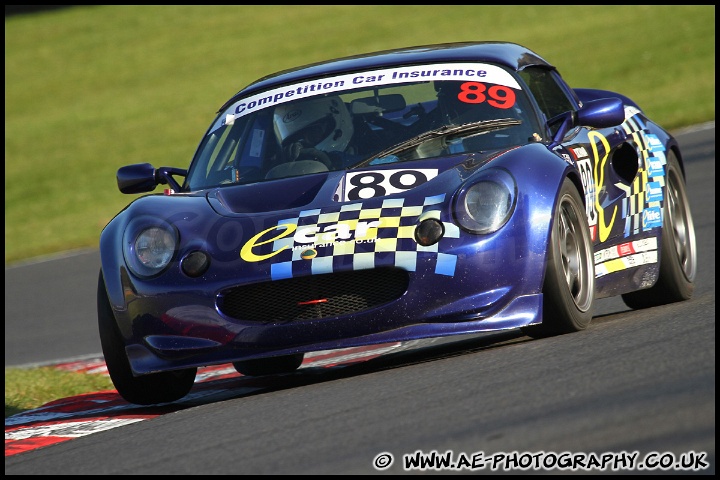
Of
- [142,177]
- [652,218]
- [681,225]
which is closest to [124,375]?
[142,177]

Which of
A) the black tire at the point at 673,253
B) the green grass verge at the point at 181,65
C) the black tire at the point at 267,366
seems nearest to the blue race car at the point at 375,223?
the black tire at the point at 673,253

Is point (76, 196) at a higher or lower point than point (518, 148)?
lower

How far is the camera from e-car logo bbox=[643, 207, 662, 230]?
250 inches

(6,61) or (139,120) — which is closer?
(139,120)

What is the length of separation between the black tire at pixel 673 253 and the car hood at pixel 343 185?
5.54 ft

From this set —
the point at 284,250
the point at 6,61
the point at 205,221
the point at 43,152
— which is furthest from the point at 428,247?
the point at 6,61

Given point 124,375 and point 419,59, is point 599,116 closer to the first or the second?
point 419,59

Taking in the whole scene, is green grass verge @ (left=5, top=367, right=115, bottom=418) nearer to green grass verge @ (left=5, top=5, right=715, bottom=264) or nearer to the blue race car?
the blue race car

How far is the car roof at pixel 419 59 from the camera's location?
6.16 m

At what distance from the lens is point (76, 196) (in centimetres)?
2122

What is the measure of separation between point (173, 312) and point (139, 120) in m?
23.7

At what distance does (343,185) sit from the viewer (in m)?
5.21

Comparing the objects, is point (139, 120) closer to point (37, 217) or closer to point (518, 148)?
point (37, 217)

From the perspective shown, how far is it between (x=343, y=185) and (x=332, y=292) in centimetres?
55
